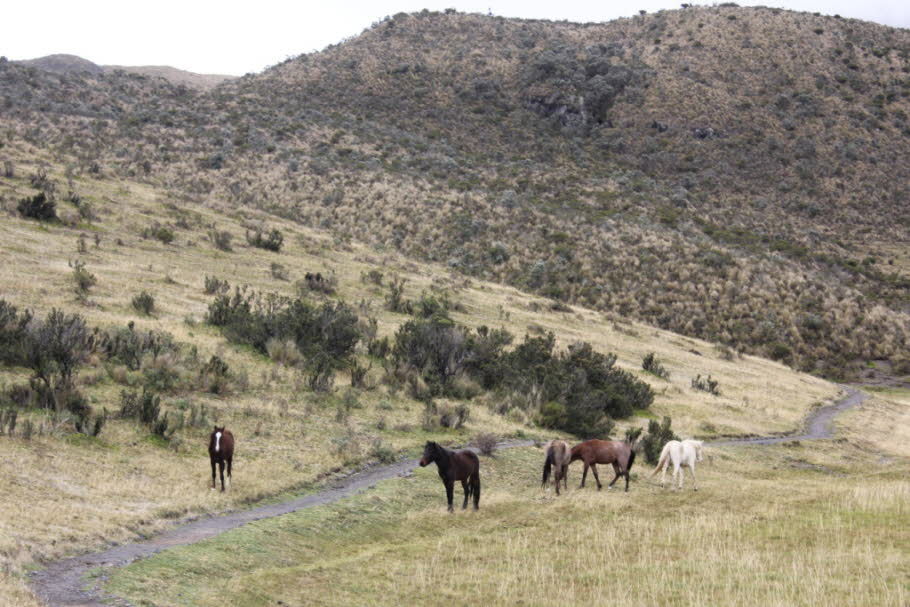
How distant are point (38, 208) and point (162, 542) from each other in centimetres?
2973

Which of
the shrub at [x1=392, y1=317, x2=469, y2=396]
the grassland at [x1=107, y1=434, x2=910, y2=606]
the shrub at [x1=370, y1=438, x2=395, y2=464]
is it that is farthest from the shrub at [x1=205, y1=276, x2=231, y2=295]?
the grassland at [x1=107, y1=434, x2=910, y2=606]

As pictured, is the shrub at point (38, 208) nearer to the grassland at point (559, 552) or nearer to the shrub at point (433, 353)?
the shrub at point (433, 353)

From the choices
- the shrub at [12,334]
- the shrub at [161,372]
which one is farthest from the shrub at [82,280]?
the shrub at [161,372]

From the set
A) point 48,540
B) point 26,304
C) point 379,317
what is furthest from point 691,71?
point 48,540

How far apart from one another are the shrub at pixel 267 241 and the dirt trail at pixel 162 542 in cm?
2684

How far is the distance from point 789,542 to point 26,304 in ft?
71.4

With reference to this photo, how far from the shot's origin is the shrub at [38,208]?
115ft

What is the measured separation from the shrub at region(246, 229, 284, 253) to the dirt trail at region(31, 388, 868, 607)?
2684 centimetres

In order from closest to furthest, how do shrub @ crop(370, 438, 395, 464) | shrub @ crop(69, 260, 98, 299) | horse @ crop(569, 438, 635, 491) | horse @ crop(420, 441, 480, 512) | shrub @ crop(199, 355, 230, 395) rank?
horse @ crop(420, 441, 480, 512), horse @ crop(569, 438, 635, 491), shrub @ crop(370, 438, 395, 464), shrub @ crop(199, 355, 230, 395), shrub @ crop(69, 260, 98, 299)

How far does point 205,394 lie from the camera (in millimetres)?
19656

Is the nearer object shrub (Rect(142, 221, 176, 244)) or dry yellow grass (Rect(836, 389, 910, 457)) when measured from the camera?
dry yellow grass (Rect(836, 389, 910, 457))

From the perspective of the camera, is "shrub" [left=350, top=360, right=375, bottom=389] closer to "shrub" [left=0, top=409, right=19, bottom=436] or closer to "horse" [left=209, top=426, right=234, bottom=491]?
"horse" [left=209, top=426, right=234, bottom=491]

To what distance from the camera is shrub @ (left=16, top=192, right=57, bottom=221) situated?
34906 millimetres

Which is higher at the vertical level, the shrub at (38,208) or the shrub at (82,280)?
the shrub at (38,208)
